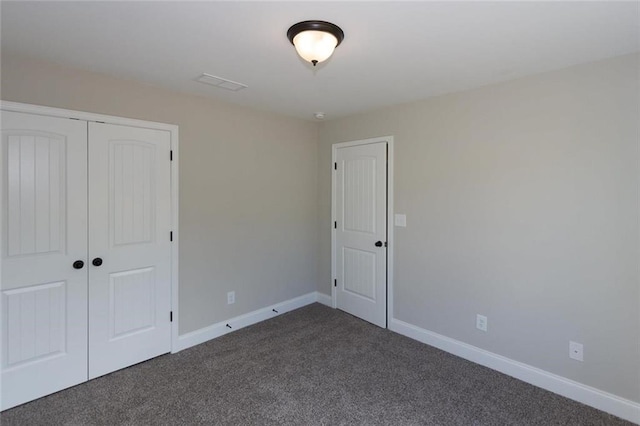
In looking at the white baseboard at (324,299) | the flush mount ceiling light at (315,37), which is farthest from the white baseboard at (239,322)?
the flush mount ceiling light at (315,37)

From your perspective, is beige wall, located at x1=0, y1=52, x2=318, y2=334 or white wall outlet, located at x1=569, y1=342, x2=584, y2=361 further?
beige wall, located at x1=0, y1=52, x2=318, y2=334

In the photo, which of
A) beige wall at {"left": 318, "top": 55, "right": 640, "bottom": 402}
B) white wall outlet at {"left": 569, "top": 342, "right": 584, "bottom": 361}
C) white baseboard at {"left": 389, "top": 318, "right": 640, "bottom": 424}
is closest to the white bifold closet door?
beige wall at {"left": 318, "top": 55, "right": 640, "bottom": 402}

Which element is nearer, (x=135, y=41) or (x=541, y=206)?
(x=135, y=41)

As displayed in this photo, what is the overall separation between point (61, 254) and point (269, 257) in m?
1.97

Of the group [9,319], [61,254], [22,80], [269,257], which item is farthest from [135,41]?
[269,257]

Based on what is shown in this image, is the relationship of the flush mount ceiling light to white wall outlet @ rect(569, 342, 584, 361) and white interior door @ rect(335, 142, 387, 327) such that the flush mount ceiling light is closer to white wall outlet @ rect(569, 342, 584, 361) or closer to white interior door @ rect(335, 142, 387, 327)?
white interior door @ rect(335, 142, 387, 327)

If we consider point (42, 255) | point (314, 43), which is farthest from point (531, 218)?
point (42, 255)

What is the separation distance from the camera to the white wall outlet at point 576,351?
2.38m

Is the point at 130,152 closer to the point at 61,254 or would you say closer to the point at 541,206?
the point at 61,254

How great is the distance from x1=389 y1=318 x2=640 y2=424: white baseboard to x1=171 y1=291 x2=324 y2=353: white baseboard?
1366mm

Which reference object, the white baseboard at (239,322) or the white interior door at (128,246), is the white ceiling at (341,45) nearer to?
the white interior door at (128,246)

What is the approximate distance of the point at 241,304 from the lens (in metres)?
3.63

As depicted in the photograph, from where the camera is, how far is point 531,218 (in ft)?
8.50

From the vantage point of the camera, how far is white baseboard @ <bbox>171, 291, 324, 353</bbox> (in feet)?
10.4
